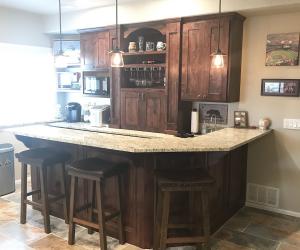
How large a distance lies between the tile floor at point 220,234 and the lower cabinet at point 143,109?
1.57 m

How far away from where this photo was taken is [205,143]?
2752 millimetres

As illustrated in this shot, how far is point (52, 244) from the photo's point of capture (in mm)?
2996

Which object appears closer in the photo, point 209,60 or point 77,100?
point 209,60

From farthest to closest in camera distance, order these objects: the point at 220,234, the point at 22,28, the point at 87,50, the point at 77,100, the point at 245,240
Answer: the point at 77,100 → the point at 22,28 → the point at 87,50 → the point at 220,234 → the point at 245,240

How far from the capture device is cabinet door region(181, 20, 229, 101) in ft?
12.2

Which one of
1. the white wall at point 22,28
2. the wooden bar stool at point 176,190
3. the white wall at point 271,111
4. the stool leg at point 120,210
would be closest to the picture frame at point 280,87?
the white wall at point 271,111

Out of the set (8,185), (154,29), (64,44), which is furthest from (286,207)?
(64,44)

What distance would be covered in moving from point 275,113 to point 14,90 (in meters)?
3.88

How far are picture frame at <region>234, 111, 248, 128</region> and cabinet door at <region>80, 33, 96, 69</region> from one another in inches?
89.6

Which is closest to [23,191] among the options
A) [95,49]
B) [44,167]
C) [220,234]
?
[44,167]

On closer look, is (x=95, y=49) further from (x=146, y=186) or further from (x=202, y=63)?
(x=146, y=186)

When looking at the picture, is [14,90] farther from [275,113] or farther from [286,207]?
[286,207]

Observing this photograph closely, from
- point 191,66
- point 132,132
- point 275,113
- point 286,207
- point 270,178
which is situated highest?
point 191,66

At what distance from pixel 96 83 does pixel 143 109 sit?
1.01 metres
